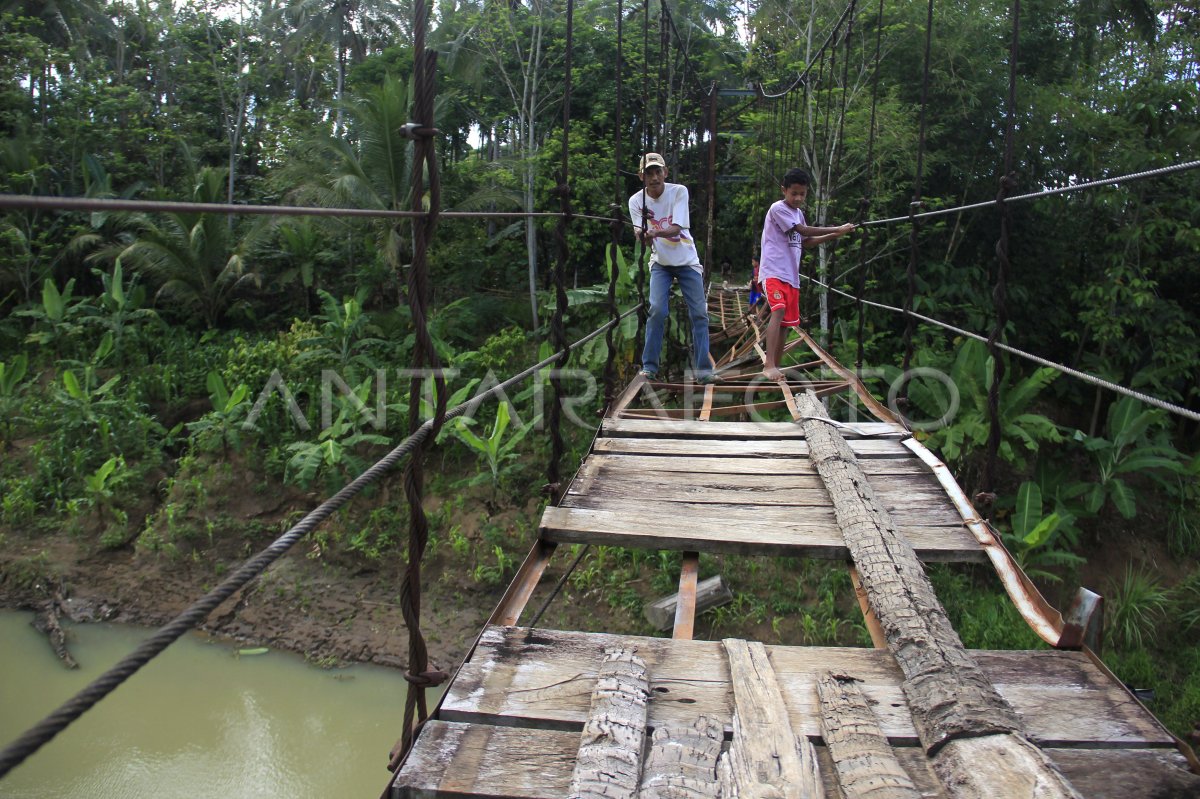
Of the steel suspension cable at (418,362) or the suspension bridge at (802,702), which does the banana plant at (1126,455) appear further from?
the steel suspension cable at (418,362)

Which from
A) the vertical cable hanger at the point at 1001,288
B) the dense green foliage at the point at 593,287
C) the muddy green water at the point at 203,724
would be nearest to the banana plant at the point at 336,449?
the dense green foliage at the point at 593,287

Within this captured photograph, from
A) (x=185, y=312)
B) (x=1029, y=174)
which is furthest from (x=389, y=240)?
(x=1029, y=174)

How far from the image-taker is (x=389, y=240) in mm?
8055

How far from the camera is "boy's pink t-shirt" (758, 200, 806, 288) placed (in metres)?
3.32

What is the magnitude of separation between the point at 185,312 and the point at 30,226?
2053 millimetres

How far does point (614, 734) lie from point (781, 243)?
2665mm

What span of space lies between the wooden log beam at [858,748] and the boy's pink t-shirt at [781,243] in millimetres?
2434

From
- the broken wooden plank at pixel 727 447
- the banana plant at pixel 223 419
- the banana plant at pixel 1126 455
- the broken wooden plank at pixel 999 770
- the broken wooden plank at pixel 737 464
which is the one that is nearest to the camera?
the broken wooden plank at pixel 999 770

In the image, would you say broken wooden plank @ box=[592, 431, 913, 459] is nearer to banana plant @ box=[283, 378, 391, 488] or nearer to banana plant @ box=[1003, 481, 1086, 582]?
banana plant @ box=[1003, 481, 1086, 582]

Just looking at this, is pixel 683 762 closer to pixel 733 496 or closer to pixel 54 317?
pixel 733 496

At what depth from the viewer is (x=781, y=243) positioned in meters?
3.37

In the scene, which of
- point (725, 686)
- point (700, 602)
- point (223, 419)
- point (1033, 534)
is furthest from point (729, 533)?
point (223, 419)

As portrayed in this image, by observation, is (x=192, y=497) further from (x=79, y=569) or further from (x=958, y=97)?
(x=958, y=97)

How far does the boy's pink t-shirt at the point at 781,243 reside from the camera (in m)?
3.32
